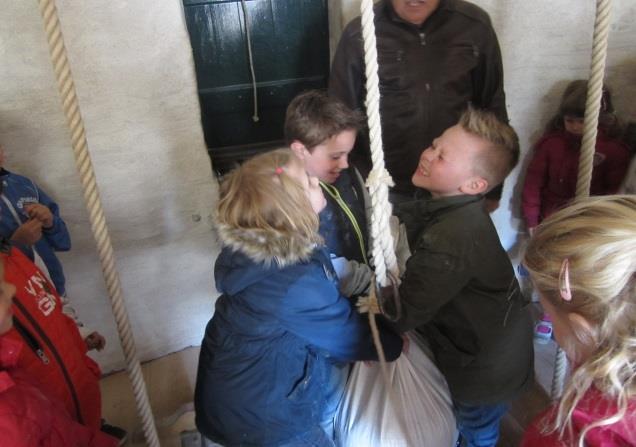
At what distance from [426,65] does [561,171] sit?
30.9 inches

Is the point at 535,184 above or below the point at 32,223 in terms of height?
below

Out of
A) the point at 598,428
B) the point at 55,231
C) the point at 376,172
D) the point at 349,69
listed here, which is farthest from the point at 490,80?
the point at 55,231

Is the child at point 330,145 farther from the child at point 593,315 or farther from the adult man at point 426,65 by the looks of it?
the child at point 593,315

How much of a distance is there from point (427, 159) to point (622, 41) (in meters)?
1.31

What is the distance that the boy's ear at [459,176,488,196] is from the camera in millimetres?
1164

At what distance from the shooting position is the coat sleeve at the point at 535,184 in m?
2.04

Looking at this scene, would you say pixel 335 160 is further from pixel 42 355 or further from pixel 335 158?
pixel 42 355

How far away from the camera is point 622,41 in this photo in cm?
196

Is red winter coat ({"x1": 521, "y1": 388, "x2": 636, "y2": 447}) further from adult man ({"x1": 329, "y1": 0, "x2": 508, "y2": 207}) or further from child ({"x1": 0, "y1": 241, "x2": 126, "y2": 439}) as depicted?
adult man ({"x1": 329, "y1": 0, "x2": 508, "y2": 207})

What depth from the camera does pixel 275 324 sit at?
104 cm

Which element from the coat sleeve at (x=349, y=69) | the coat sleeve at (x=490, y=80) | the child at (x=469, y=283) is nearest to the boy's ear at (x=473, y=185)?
the child at (x=469, y=283)

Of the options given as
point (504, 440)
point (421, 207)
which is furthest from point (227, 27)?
point (504, 440)

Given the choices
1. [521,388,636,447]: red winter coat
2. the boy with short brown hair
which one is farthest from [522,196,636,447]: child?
the boy with short brown hair

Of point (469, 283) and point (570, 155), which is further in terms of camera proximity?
point (570, 155)
